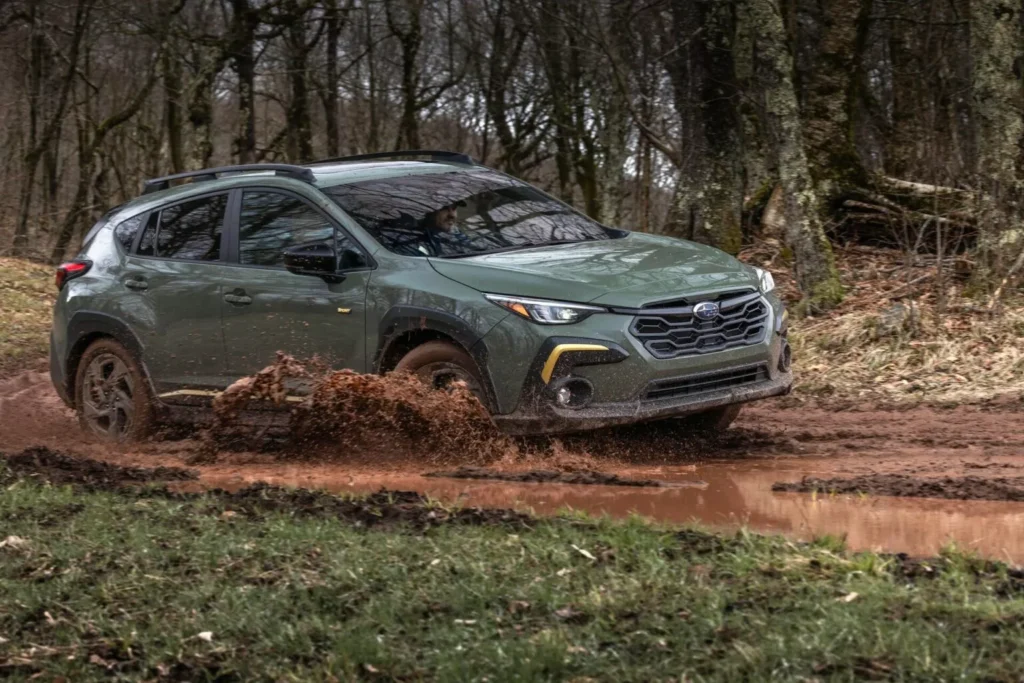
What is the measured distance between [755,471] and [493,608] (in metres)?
2.98

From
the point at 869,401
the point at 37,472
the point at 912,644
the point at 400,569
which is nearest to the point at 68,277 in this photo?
the point at 37,472

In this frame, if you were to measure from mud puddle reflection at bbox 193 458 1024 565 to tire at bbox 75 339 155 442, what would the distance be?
1451mm

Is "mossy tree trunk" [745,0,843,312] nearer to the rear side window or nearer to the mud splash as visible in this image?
the mud splash

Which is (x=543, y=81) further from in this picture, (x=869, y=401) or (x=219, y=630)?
(x=219, y=630)

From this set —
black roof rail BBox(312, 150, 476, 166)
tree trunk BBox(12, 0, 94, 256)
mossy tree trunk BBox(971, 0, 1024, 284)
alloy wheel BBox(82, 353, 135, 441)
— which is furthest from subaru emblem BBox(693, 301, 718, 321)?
tree trunk BBox(12, 0, 94, 256)

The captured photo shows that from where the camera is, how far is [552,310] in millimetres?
6773

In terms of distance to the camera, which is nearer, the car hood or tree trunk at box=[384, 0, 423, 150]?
the car hood

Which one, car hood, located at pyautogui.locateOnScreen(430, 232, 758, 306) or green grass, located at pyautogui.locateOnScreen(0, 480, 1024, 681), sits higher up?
car hood, located at pyautogui.locateOnScreen(430, 232, 758, 306)

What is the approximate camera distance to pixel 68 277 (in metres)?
9.24

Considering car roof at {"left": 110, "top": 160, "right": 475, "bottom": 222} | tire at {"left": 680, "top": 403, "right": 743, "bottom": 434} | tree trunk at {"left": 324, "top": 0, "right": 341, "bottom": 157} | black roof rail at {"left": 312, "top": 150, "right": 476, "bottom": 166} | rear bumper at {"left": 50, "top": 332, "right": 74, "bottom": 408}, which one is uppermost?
tree trunk at {"left": 324, "top": 0, "right": 341, "bottom": 157}

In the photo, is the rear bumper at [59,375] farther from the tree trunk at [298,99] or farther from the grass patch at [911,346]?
the tree trunk at [298,99]

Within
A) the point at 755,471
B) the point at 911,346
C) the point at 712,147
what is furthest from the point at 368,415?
the point at 712,147

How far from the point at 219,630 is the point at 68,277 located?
17.8 ft

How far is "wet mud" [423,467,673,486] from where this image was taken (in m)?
6.72
